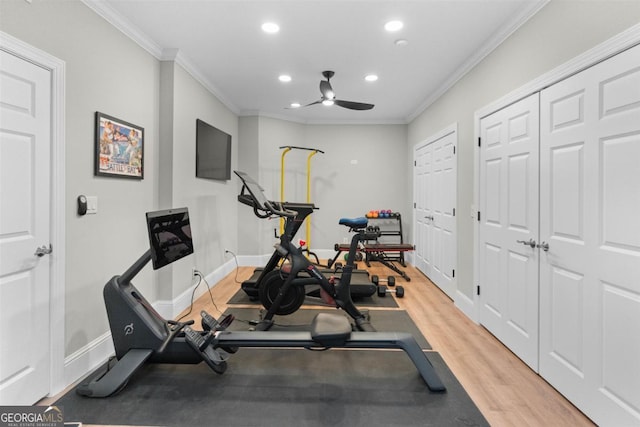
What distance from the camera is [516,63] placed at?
266cm

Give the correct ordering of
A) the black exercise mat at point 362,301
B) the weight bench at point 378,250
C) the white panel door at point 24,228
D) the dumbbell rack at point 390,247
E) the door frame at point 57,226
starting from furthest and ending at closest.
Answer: the dumbbell rack at point 390,247 → the weight bench at point 378,250 → the black exercise mat at point 362,301 → the door frame at point 57,226 → the white panel door at point 24,228

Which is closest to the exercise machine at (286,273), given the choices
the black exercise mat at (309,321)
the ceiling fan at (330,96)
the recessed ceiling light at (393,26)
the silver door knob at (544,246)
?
the black exercise mat at (309,321)

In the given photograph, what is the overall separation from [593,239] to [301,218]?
97.1 inches

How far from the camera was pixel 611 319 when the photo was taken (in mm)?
1770

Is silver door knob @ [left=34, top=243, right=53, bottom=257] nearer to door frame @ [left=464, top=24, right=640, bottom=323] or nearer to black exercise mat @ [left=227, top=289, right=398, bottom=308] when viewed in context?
black exercise mat @ [left=227, top=289, right=398, bottom=308]

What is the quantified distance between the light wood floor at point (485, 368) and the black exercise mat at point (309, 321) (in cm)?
8

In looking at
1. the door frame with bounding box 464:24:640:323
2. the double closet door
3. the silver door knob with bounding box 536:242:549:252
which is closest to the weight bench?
the door frame with bounding box 464:24:640:323

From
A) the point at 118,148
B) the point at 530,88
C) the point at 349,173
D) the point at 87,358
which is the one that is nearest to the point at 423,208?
the point at 349,173

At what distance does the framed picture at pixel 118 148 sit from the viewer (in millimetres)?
2461

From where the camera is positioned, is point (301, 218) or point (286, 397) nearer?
point (286, 397)

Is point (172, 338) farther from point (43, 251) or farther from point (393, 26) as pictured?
point (393, 26)

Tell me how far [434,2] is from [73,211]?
3.06 meters

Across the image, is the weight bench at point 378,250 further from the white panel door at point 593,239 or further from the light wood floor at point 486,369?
the white panel door at point 593,239

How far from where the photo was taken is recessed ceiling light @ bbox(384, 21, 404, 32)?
2770 mm
